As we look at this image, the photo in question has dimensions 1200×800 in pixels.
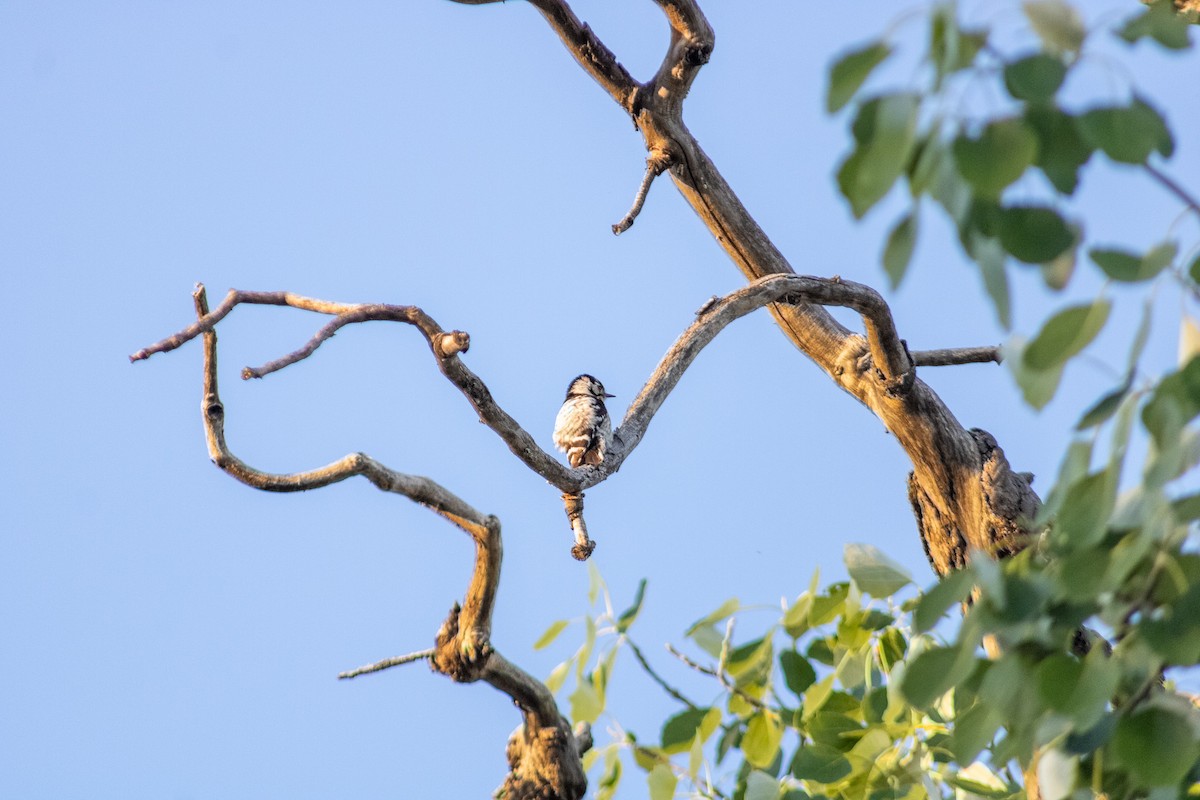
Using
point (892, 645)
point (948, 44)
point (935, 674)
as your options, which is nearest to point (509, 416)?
point (892, 645)

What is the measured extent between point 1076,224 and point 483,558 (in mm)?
1203

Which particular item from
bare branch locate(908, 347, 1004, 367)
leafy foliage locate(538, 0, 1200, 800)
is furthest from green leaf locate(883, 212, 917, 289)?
bare branch locate(908, 347, 1004, 367)

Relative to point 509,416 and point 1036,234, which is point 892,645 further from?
point 1036,234

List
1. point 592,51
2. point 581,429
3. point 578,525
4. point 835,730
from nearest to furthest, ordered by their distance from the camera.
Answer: point 835,730 < point 578,525 < point 592,51 < point 581,429

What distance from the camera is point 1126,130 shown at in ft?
3.28

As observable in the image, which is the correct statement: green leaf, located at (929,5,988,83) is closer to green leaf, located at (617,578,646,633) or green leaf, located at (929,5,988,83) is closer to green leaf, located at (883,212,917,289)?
green leaf, located at (883,212,917,289)

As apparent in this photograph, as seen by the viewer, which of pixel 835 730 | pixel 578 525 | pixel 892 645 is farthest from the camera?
pixel 578 525

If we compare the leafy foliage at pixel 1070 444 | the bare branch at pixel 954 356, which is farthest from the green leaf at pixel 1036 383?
the bare branch at pixel 954 356

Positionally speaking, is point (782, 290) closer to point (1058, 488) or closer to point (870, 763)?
point (870, 763)

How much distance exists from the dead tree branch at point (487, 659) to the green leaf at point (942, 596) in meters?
0.90

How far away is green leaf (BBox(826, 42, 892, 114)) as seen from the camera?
979mm

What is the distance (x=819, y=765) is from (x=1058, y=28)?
1240 millimetres

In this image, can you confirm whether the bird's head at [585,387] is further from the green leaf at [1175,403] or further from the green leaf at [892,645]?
the green leaf at [1175,403]

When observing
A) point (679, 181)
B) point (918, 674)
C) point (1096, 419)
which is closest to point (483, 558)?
point (918, 674)
